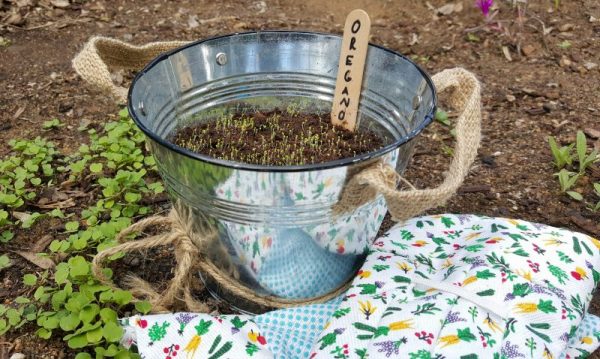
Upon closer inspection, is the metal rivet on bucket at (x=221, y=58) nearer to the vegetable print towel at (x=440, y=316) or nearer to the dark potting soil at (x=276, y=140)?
the dark potting soil at (x=276, y=140)

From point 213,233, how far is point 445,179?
1.47ft

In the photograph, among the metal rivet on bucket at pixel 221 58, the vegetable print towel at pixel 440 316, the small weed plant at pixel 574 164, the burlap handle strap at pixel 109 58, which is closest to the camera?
the vegetable print towel at pixel 440 316

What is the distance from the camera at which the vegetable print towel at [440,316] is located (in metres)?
1.04

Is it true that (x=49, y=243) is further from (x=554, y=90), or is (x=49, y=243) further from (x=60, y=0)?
(x=554, y=90)

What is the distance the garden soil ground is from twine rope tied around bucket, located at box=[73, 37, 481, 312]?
40cm

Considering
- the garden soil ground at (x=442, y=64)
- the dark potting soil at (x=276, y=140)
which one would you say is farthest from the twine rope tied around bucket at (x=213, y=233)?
the garden soil ground at (x=442, y=64)

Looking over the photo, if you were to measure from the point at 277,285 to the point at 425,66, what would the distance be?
4.45 feet

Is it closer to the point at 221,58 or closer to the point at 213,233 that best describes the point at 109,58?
the point at 221,58

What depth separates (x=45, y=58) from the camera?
223cm

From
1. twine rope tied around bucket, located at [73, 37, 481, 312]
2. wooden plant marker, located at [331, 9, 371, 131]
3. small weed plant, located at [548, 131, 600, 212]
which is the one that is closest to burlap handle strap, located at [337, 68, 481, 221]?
twine rope tied around bucket, located at [73, 37, 481, 312]

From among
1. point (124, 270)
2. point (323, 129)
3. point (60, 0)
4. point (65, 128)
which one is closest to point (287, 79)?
point (323, 129)

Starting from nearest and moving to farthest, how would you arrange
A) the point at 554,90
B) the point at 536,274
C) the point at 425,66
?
the point at 536,274 → the point at 554,90 → the point at 425,66

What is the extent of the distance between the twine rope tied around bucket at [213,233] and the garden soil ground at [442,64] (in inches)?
15.6

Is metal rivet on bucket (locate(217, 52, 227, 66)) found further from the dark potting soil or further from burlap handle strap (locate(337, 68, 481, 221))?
burlap handle strap (locate(337, 68, 481, 221))
